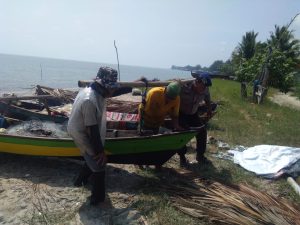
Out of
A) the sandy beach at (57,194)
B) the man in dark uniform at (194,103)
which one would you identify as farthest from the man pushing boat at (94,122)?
the man in dark uniform at (194,103)

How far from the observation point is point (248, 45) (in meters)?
41.9

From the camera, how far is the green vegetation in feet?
16.8

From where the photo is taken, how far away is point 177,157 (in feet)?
25.5

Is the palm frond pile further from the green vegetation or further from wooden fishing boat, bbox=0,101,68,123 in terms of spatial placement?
wooden fishing boat, bbox=0,101,68,123

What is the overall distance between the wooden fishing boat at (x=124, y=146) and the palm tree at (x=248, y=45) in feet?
124

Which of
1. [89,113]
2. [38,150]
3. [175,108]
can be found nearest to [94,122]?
[89,113]

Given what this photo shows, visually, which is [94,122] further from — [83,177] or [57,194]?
[57,194]

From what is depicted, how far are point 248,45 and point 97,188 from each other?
40065 millimetres

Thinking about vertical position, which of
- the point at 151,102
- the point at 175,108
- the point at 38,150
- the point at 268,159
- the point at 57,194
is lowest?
the point at 57,194

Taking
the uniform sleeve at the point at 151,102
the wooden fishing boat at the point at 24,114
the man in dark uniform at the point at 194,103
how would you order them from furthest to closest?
1. the wooden fishing boat at the point at 24,114
2. the man in dark uniform at the point at 194,103
3. the uniform sleeve at the point at 151,102

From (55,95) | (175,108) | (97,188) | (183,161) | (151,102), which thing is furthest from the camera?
(55,95)

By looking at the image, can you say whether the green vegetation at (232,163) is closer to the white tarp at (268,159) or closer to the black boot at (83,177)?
the white tarp at (268,159)

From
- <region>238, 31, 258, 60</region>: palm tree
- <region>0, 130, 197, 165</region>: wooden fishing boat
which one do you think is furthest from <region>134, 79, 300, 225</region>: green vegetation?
<region>238, 31, 258, 60</region>: palm tree

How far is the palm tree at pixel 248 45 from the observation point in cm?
4178
